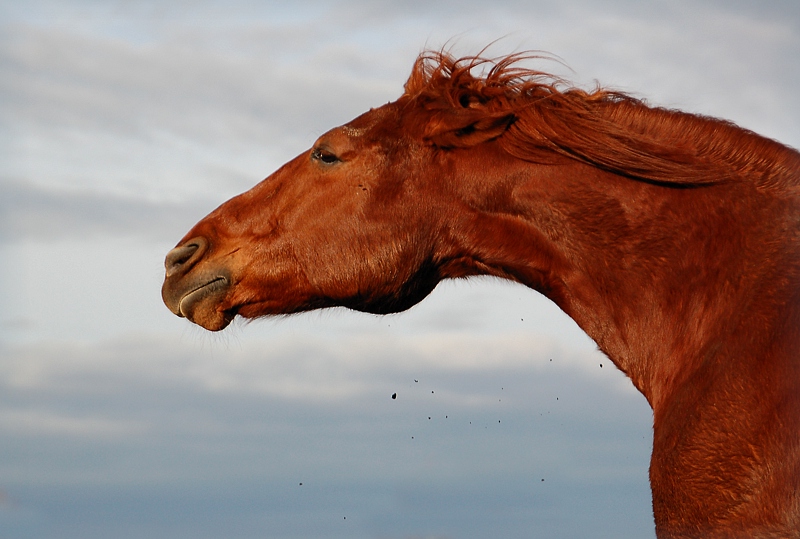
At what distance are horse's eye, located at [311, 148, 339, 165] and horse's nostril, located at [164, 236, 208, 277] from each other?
960 millimetres

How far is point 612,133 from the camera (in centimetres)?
492

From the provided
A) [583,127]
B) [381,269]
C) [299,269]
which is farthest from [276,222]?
[583,127]

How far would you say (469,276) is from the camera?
566 centimetres

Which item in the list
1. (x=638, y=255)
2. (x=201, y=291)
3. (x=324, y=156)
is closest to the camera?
(x=638, y=255)

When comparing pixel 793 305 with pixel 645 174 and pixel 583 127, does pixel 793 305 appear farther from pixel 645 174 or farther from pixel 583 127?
pixel 583 127

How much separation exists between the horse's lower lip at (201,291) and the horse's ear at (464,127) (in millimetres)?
1718

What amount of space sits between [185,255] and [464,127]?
2.14 m

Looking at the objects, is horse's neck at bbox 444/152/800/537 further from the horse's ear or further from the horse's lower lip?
the horse's lower lip

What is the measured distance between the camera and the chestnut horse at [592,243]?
13.9ft

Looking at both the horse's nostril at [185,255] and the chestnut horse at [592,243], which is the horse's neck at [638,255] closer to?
the chestnut horse at [592,243]

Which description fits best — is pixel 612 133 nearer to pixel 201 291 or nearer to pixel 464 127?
pixel 464 127

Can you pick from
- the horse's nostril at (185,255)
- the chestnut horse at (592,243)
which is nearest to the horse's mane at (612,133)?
the chestnut horse at (592,243)

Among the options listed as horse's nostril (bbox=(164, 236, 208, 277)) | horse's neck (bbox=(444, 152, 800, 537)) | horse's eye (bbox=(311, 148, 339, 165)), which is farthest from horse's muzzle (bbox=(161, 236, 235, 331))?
Answer: horse's neck (bbox=(444, 152, 800, 537))

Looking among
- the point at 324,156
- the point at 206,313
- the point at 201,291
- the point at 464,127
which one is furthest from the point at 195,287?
the point at 464,127
